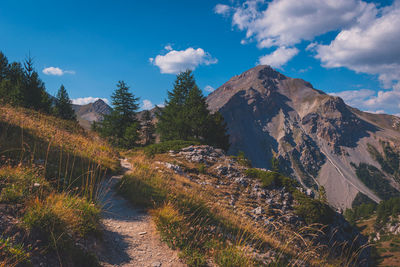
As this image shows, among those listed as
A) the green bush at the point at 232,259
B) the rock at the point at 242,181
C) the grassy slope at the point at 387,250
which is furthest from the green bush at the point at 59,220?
the grassy slope at the point at 387,250

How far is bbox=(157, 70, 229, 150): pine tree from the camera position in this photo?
29047mm

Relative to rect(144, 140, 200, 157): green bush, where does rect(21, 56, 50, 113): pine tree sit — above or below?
above

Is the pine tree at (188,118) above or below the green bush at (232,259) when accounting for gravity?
above

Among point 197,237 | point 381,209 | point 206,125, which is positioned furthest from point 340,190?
point 197,237

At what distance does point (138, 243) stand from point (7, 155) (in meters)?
4.24

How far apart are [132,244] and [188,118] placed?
2528 cm

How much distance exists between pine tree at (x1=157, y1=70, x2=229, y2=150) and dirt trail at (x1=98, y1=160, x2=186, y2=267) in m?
22.7

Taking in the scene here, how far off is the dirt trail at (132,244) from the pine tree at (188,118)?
2265 centimetres

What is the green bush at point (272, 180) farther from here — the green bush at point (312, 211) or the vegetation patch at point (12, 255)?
the vegetation patch at point (12, 255)

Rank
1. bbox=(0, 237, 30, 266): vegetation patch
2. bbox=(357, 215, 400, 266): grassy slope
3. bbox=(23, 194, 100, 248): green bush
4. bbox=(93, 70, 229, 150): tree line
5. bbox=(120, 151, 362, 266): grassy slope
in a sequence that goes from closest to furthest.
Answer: bbox=(0, 237, 30, 266): vegetation patch
bbox=(23, 194, 100, 248): green bush
bbox=(120, 151, 362, 266): grassy slope
bbox=(93, 70, 229, 150): tree line
bbox=(357, 215, 400, 266): grassy slope

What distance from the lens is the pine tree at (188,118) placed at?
95.3ft

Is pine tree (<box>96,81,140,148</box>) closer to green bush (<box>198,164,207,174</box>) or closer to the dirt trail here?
green bush (<box>198,164,207,174</box>)

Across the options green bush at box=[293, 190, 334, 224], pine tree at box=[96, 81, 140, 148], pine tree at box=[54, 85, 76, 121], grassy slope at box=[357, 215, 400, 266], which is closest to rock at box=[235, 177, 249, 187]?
green bush at box=[293, 190, 334, 224]

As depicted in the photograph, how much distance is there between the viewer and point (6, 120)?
743 centimetres
